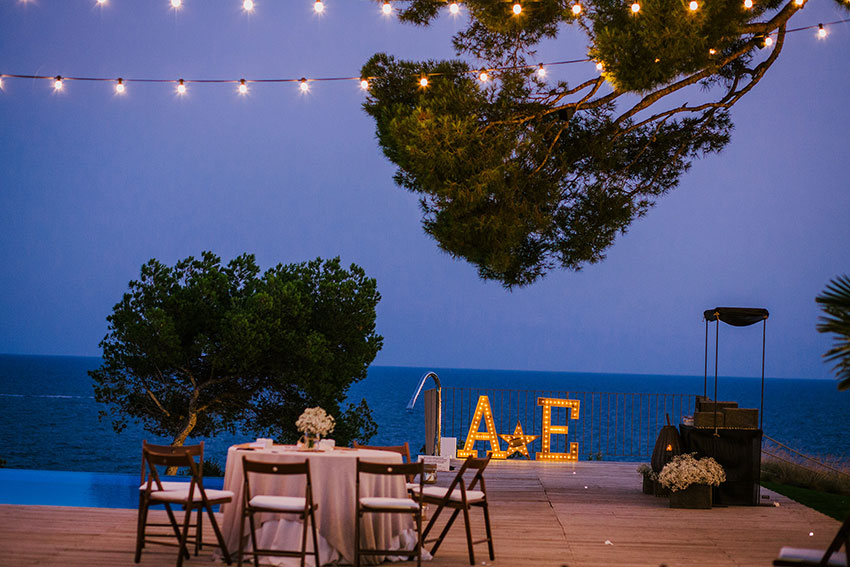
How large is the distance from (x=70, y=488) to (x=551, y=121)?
7.22 m

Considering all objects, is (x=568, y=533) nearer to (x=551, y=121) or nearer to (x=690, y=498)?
(x=690, y=498)

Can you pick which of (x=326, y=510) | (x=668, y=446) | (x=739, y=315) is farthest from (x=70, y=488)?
(x=739, y=315)

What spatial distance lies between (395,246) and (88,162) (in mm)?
20271

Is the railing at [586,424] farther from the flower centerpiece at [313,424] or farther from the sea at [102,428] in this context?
the sea at [102,428]

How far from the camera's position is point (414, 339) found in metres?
52.0

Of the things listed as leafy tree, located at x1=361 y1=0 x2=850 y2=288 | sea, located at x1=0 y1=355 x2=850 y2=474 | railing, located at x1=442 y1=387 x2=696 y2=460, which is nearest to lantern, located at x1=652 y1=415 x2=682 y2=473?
railing, located at x1=442 y1=387 x2=696 y2=460

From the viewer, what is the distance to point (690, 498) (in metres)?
8.30

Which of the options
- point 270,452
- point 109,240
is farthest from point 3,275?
point 270,452

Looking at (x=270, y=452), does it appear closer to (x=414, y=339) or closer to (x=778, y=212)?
(x=778, y=212)

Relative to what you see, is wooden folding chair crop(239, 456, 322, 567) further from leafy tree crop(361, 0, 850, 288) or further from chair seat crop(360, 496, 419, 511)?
leafy tree crop(361, 0, 850, 288)

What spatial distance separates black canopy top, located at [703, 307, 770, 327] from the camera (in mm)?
8829

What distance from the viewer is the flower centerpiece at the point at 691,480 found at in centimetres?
823

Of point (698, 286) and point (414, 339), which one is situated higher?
point (698, 286)

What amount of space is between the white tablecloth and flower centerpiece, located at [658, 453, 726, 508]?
11.6 ft
